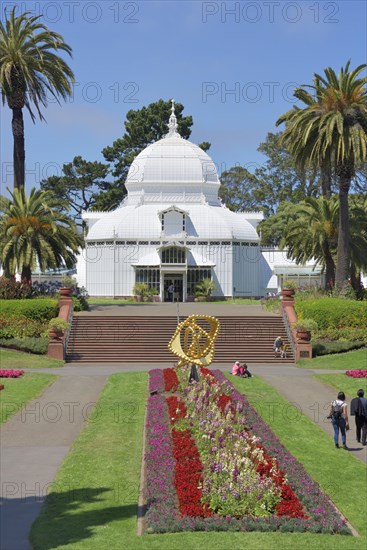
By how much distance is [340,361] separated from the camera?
35219 millimetres

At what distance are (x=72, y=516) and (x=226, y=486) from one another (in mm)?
2796

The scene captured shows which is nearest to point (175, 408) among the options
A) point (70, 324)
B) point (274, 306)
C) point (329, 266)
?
point (70, 324)

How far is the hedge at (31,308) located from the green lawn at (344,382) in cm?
1555

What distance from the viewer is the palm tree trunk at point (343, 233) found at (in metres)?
42.8

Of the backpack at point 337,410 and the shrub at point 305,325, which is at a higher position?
the shrub at point 305,325

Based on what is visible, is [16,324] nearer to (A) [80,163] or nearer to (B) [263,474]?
(B) [263,474]

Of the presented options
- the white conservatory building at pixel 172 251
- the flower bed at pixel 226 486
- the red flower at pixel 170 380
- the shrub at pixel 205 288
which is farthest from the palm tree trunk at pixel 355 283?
the flower bed at pixel 226 486

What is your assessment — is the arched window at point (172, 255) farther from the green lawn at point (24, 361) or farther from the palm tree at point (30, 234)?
the green lawn at point (24, 361)

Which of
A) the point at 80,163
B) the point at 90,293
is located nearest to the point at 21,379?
the point at 90,293

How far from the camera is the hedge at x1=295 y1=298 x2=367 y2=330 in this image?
39938mm

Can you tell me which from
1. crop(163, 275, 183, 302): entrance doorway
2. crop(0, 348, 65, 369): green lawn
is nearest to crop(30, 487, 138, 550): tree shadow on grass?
crop(0, 348, 65, 369): green lawn

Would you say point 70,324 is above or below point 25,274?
below

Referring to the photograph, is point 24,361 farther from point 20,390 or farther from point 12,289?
point 12,289

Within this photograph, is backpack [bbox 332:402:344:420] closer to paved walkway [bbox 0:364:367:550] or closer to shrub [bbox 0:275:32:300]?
paved walkway [bbox 0:364:367:550]
